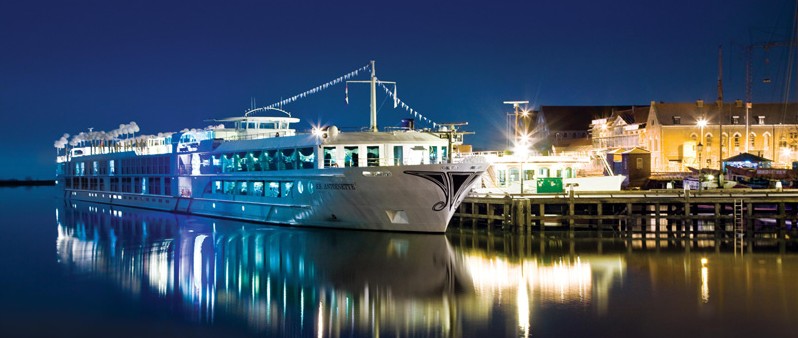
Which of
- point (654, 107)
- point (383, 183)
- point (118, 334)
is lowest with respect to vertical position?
point (118, 334)

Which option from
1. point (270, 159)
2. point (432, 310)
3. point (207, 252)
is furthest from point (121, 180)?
point (432, 310)

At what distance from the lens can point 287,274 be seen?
26812 millimetres

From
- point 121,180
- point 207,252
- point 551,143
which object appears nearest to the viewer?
point 207,252

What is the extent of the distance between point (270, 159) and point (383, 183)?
9.67 m

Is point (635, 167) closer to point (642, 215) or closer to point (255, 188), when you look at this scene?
point (642, 215)

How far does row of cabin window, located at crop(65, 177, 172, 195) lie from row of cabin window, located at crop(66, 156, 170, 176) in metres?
0.52

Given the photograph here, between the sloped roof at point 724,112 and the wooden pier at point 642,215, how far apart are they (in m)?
27.6

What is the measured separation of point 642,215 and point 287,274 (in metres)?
17.8

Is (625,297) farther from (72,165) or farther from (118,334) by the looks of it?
(72,165)

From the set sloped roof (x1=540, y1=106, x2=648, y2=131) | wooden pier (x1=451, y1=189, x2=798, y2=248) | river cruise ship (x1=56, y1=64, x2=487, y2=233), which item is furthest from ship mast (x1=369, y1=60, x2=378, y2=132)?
sloped roof (x1=540, y1=106, x2=648, y2=131)

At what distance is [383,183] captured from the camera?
33.1 metres

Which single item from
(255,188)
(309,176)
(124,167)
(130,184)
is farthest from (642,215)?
(124,167)

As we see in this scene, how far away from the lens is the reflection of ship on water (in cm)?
2038

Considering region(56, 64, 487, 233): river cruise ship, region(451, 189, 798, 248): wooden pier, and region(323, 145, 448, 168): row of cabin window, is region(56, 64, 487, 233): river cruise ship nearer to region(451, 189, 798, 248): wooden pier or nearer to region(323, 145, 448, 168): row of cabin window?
region(323, 145, 448, 168): row of cabin window
